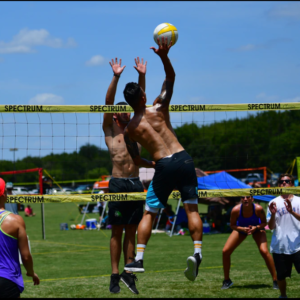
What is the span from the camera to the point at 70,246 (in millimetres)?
18812

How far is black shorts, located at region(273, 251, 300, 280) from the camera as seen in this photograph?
28.7ft

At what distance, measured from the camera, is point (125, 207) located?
314 inches

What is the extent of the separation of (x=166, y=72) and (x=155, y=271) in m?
7.64

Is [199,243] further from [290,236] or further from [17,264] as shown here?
[290,236]

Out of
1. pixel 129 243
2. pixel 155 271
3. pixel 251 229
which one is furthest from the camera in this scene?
pixel 155 271

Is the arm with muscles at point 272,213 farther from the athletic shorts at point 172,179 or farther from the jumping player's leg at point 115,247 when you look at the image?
the athletic shorts at point 172,179

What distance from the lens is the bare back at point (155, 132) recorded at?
618 cm

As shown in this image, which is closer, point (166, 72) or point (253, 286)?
point (166, 72)

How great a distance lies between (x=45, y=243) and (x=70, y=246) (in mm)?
1329

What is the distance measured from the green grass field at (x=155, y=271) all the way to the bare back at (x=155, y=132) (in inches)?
155

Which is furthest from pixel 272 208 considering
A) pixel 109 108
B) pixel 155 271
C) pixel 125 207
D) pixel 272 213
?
pixel 155 271

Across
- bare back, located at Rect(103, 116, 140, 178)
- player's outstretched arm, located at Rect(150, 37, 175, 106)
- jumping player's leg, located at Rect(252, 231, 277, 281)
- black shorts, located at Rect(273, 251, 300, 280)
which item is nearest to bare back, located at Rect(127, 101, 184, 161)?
player's outstretched arm, located at Rect(150, 37, 175, 106)

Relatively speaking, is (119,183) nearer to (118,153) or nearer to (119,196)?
(119,196)

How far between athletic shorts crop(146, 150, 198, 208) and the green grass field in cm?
354
